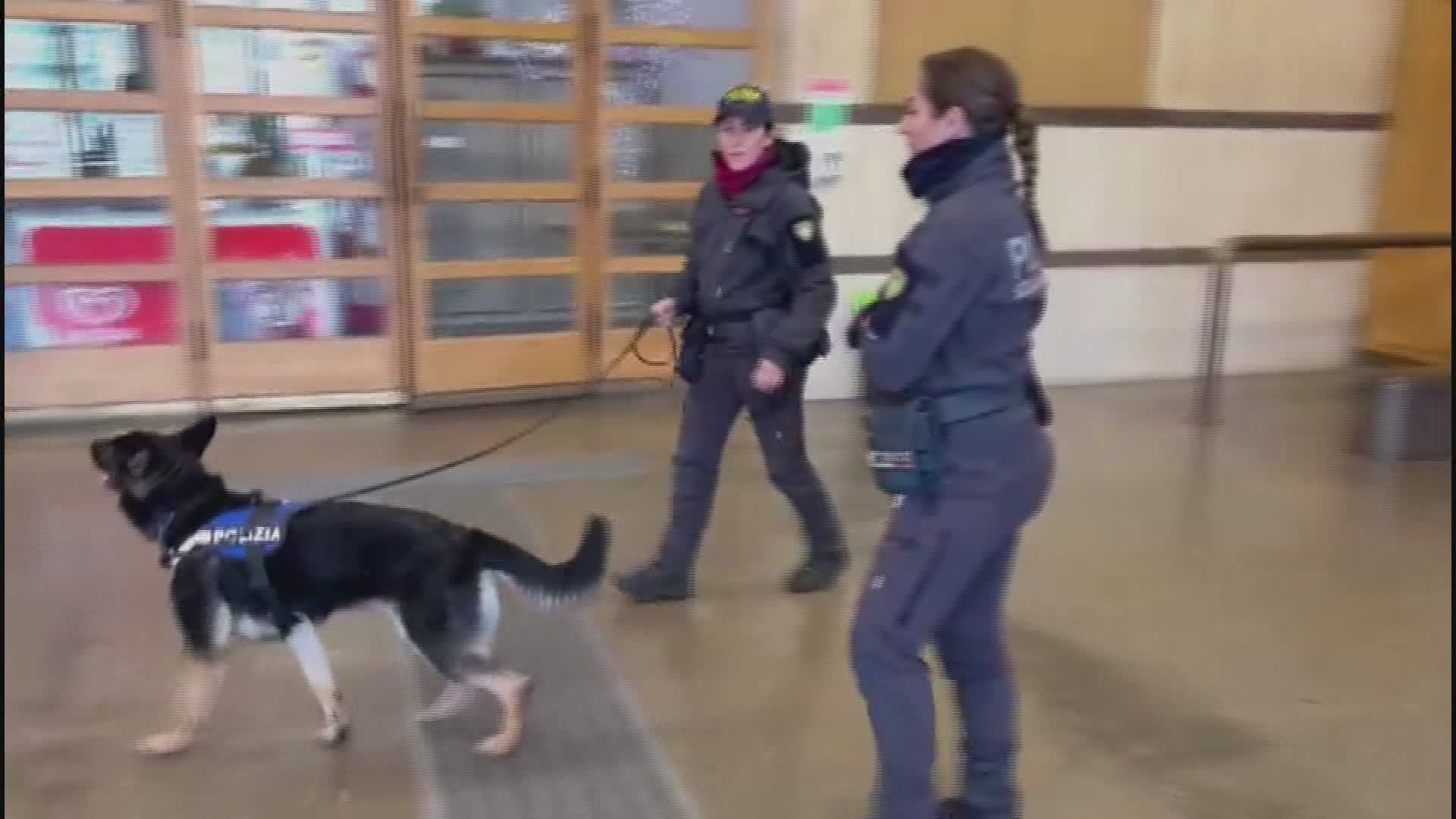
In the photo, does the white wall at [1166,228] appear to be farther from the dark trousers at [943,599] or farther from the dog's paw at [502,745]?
the dark trousers at [943,599]

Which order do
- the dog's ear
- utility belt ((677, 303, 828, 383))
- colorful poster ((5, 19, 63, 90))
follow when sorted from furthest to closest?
1. colorful poster ((5, 19, 63, 90))
2. utility belt ((677, 303, 828, 383))
3. the dog's ear

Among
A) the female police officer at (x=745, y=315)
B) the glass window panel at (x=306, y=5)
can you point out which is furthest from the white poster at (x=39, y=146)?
the female police officer at (x=745, y=315)

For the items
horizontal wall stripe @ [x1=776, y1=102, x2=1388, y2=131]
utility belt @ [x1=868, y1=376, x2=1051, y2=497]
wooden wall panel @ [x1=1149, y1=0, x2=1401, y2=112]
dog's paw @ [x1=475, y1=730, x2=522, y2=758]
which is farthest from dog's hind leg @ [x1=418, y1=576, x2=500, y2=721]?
wooden wall panel @ [x1=1149, y1=0, x2=1401, y2=112]

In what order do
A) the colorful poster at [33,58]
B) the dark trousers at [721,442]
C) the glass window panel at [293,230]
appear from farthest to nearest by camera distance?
the glass window panel at [293,230]
the colorful poster at [33,58]
the dark trousers at [721,442]

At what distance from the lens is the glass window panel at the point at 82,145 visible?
17.4 ft

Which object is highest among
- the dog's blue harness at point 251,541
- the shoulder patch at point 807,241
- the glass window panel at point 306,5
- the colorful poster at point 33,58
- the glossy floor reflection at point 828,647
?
the glass window panel at point 306,5

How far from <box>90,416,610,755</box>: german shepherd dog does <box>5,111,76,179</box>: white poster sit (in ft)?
10.2

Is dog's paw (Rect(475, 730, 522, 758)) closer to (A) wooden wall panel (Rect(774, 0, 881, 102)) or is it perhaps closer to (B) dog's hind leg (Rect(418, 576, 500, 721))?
(B) dog's hind leg (Rect(418, 576, 500, 721))

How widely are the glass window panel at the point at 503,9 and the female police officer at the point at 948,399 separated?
12.6 feet

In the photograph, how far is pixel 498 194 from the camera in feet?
19.4

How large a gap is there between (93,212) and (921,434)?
446 centimetres

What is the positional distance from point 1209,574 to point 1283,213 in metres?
3.58

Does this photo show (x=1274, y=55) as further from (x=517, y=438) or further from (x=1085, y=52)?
(x=517, y=438)

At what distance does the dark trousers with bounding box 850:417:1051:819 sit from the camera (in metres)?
2.29
